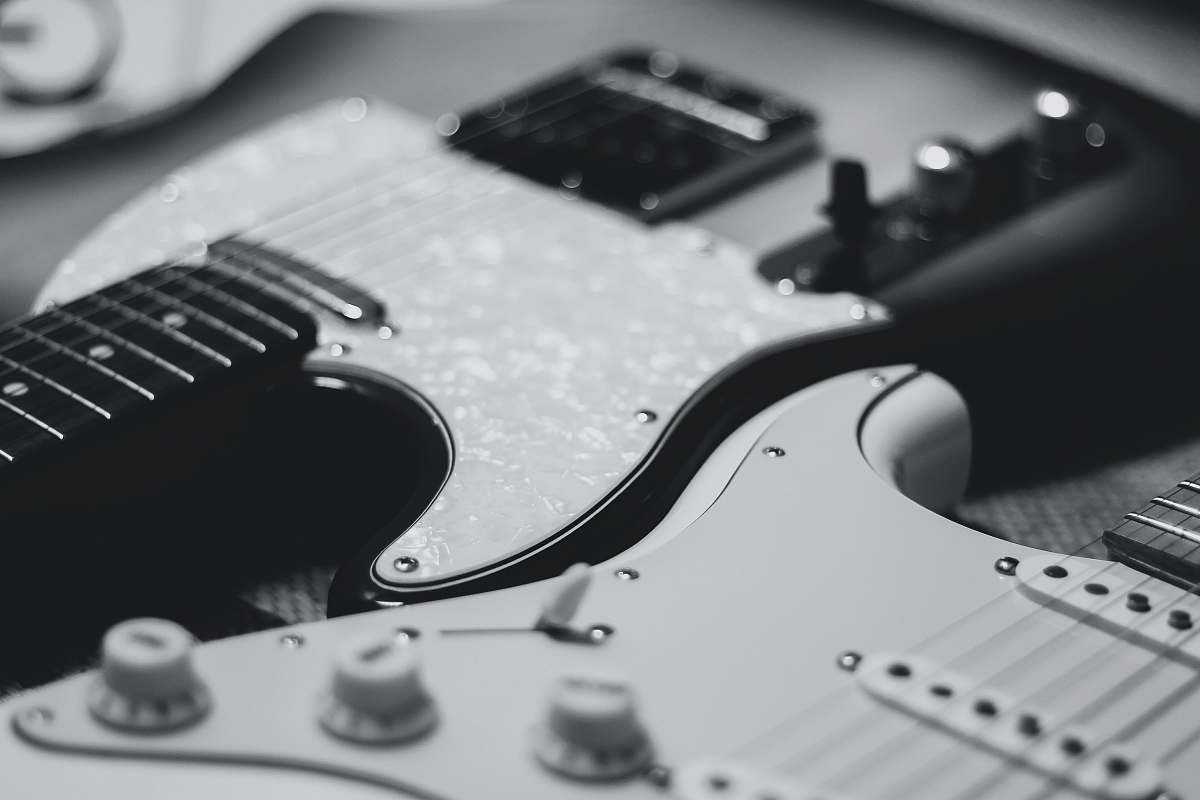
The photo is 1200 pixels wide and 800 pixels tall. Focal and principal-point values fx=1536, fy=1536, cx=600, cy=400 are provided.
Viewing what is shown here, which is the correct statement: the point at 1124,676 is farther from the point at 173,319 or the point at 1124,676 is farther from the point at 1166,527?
the point at 173,319

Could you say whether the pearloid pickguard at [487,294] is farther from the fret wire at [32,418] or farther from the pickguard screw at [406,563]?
the fret wire at [32,418]

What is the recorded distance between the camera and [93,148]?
1.22 meters

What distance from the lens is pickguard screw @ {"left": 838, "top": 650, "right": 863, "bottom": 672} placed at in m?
0.68

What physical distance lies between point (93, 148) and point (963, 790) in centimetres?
89

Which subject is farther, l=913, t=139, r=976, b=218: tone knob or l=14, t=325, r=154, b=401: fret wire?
l=913, t=139, r=976, b=218: tone knob

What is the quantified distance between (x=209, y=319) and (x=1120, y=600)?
0.56 meters

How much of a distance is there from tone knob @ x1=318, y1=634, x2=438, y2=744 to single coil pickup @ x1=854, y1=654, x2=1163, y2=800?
19 centimetres

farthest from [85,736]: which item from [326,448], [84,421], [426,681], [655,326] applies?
[655,326]

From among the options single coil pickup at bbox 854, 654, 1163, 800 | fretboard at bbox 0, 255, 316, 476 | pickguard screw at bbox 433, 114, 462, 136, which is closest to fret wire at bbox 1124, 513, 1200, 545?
single coil pickup at bbox 854, 654, 1163, 800

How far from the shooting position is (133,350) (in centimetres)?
91

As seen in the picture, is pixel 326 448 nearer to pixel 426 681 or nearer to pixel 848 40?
pixel 426 681

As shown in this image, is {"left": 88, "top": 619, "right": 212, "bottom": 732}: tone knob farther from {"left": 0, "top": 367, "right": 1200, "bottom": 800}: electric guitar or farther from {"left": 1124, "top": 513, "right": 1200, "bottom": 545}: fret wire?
{"left": 1124, "top": 513, "right": 1200, "bottom": 545}: fret wire

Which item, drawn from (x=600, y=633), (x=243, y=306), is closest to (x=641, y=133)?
(x=243, y=306)

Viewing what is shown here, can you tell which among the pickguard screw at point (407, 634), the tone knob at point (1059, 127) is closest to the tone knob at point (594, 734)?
the pickguard screw at point (407, 634)
